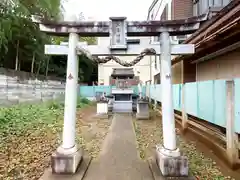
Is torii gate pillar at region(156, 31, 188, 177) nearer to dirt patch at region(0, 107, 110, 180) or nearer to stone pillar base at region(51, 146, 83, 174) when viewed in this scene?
stone pillar base at region(51, 146, 83, 174)

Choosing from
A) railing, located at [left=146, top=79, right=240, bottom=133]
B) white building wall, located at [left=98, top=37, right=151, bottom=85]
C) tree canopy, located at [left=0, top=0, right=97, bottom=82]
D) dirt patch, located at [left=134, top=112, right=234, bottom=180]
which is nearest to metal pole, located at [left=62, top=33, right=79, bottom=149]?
dirt patch, located at [left=134, top=112, right=234, bottom=180]

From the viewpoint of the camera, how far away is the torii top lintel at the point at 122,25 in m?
3.86

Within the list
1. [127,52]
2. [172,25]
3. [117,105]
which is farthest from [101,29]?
[117,105]

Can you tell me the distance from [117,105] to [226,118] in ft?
35.6

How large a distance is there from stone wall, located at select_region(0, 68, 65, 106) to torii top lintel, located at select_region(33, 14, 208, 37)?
6.37 meters

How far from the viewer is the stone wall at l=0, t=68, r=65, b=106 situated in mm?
9375

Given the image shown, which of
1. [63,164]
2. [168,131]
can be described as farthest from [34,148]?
[168,131]

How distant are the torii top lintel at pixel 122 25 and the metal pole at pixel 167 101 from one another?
0.64ft

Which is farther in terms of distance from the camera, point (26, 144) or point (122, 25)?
point (26, 144)

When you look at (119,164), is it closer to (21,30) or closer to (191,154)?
(191,154)

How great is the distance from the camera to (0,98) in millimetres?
8977

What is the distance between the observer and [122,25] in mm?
3902

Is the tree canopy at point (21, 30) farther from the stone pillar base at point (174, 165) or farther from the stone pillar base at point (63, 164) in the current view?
the stone pillar base at point (174, 165)

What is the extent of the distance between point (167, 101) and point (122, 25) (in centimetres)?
156
